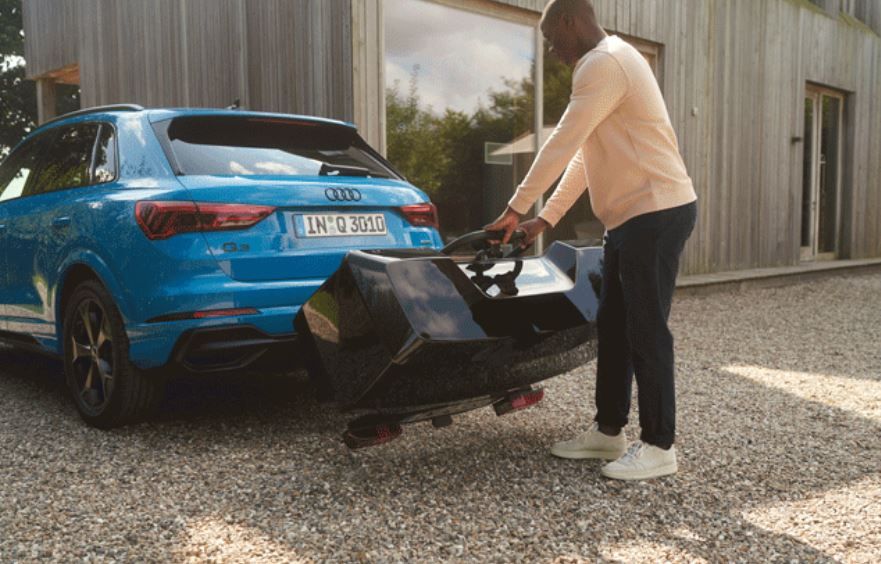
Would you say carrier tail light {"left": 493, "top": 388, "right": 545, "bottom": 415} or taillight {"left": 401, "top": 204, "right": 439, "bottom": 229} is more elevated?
taillight {"left": 401, "top": 204, "right": 439, "bottom": 229}

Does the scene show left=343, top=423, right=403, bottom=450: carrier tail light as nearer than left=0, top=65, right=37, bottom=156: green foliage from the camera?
Yes

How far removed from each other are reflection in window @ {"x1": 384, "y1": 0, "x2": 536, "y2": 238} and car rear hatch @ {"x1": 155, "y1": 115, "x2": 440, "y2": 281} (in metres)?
3.33

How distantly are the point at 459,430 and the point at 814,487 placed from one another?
1549 millimetres

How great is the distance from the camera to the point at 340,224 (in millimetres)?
3838

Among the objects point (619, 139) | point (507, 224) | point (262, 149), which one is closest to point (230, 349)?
point (262, 149)

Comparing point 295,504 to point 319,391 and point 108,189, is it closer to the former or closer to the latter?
point 319,391

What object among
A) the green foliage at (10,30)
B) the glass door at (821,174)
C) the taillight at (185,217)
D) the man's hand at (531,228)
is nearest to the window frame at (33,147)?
the taillight at (185,217)

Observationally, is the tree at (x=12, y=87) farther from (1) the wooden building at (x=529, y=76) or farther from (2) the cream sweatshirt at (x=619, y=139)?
(2) the cream sweatshirt at (x=619, y=139)

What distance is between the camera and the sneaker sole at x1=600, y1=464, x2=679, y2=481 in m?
3.19

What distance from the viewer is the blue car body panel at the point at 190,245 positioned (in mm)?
3488

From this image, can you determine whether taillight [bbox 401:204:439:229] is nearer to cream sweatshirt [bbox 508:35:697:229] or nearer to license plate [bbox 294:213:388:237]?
license plate [bbox 294:213:388:237]

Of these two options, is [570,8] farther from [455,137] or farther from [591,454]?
[455,137]

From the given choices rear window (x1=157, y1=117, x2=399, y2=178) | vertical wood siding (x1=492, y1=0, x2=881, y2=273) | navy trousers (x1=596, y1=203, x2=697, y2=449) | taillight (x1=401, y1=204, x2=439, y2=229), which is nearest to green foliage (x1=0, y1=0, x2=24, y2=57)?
vertical wood siding (x1=492, y1=0, x2=881, y2=273)

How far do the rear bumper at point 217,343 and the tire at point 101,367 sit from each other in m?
0.12
